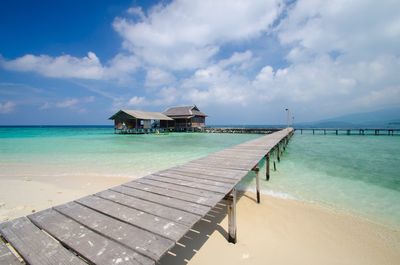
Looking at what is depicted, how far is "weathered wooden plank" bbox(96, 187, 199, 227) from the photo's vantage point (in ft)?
7.87

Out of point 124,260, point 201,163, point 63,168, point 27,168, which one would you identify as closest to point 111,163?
point 63,168

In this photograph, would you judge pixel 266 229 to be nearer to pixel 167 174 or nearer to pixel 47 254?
pixel 167 174

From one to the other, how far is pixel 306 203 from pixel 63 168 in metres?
10.5

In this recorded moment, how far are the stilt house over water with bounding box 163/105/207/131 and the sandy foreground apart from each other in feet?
111

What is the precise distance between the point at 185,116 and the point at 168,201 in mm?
35814

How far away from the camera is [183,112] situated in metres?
39.5

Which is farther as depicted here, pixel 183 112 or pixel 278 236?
pixel 183 112

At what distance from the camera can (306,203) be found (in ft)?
18.2

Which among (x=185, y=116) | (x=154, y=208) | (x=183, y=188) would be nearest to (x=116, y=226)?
(x=154, y=208)

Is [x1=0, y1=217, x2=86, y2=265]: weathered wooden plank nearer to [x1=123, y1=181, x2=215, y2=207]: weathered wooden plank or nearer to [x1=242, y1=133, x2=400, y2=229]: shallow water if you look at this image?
[x1=123, y1=181, x2=215, y2=207]: weathered wooden plank

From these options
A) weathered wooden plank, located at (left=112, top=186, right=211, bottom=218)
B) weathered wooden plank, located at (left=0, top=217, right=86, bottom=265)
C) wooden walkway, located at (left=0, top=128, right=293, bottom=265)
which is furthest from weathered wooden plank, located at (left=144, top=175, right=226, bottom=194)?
weathered wooden plank, located at (left=0, top=217, right=86, bottom=265)

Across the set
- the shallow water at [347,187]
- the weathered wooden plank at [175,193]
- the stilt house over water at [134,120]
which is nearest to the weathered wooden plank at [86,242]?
the weathered wooden plank at [175,193]

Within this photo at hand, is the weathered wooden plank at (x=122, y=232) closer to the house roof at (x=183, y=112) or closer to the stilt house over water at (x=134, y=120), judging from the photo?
the stilt house over water at (x=134, y=120)

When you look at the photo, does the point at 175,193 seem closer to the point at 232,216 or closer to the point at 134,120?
the point at 232,216
